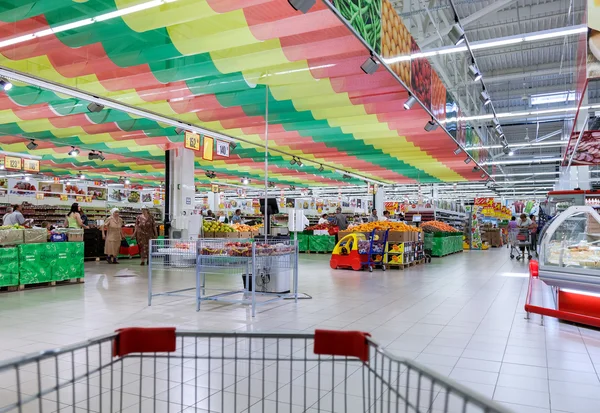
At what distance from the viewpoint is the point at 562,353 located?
169 inches

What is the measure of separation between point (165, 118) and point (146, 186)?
73.6 feet

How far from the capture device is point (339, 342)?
5.90 ft

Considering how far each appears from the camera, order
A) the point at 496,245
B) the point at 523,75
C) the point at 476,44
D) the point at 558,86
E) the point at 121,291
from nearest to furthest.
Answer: the point at 121,291 → the point at 476,44 → the point at 523,75 → the point at 558,86 → the point at 496,245

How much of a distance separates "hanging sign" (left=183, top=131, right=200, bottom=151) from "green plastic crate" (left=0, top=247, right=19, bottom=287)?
3976 millimetres

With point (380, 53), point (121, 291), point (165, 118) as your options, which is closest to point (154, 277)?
point (121, 291)

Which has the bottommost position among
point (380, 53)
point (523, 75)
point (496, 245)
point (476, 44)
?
point (496, 245)

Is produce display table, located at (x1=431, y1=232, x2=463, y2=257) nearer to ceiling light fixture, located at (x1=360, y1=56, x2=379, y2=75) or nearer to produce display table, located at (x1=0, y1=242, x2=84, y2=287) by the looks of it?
ceiling light fixture, located at (x1=360, y1=56, x2=379, y2=75)

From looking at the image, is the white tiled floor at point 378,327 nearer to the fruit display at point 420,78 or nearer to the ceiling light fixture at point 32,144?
the fruit display at point 420,78

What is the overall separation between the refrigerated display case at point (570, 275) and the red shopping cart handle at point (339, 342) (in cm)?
455

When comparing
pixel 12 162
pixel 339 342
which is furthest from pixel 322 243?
pixel 339 342

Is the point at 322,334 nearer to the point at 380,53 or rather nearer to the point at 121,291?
the point at 380,53

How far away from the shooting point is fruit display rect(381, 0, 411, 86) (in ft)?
17.1

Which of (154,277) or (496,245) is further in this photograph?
(496,245)

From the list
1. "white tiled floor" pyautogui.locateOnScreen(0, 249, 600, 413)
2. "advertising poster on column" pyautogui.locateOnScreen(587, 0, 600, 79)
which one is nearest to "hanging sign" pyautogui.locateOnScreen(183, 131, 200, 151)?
"white tiled floor" pyautogui.locateOnScreen(0, 249, 600, 413)
